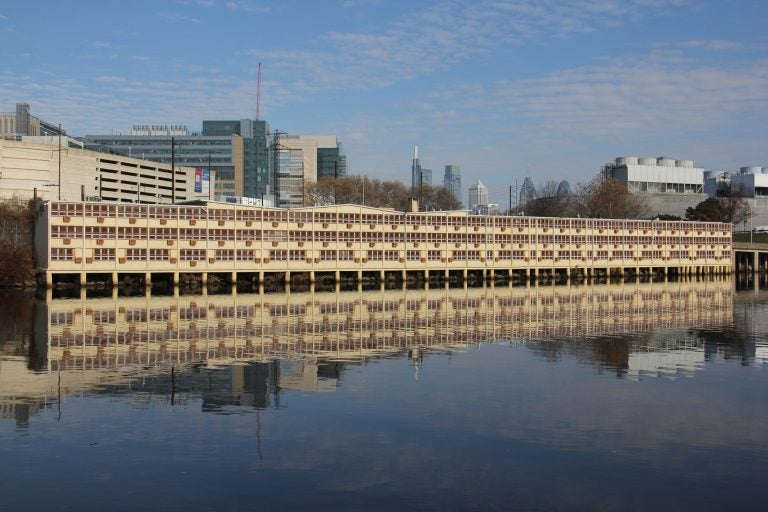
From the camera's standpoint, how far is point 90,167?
187m

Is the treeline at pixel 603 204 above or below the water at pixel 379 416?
above

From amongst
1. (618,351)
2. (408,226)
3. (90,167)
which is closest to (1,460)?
(618,351)

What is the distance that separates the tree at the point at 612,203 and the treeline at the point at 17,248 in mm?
100472

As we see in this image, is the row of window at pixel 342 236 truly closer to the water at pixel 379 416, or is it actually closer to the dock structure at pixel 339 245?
the dock structure at pixel 339 245

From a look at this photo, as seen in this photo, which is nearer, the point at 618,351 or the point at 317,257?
the point at 618,351

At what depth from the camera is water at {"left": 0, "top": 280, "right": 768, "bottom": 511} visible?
15.2 m

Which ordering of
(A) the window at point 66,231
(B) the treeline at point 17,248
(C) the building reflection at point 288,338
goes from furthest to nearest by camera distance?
(B) the treeline at point 17,248, (A) the window at point 66,231, (C) the building reflection at point 288,338

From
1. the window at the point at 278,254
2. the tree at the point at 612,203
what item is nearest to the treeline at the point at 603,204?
the tree at the point at 612,203

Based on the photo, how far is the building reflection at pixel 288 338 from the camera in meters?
25.0

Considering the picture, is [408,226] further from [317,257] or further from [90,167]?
[90,167]

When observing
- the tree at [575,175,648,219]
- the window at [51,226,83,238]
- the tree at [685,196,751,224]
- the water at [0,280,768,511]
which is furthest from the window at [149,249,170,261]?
the tree at [685,196,751,224]

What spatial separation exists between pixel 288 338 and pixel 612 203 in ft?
425

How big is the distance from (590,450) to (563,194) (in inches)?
7068

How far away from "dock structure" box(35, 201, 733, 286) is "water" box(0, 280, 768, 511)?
31.4 metres
